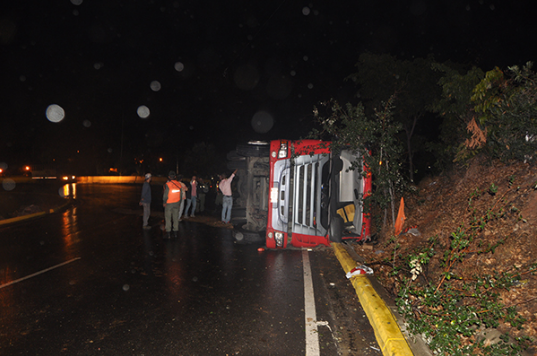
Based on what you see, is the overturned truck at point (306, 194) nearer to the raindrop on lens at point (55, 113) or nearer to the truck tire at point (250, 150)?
the truck tire at point (250, 150)

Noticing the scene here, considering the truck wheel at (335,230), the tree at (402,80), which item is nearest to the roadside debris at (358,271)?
the truck wheel at (335,230)

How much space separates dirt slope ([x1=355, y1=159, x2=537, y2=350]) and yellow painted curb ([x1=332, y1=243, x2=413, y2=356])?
1.44ft

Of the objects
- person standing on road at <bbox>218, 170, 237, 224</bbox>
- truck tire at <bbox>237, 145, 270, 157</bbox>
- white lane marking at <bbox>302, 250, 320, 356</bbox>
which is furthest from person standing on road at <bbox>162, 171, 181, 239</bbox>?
white lane marking at <bbox>302, 250, 320, 356</bbox>

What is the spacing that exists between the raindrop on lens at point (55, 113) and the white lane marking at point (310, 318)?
57.1 metres

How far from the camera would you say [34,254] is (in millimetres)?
7695

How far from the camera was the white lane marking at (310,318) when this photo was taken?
143 inches

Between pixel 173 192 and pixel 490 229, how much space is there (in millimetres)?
7406

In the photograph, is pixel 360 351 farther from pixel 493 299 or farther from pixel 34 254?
pixel 34 254

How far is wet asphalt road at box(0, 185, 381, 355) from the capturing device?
3754mm

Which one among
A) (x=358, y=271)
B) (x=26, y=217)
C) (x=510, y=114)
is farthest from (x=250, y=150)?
(x=26, y=217)

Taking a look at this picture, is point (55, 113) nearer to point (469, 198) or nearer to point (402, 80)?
point (402, 80)

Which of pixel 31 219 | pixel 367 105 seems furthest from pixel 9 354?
pixel 367 105

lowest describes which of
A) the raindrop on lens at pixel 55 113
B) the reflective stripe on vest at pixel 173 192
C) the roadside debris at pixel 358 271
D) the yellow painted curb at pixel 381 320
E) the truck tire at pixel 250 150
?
the yellow painted curb at pixel 381 320

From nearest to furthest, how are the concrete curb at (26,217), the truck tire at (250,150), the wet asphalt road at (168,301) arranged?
the wet asphalt road at (168,301)
the truck tire at (250,150)
the concrete curb at (26,217)
